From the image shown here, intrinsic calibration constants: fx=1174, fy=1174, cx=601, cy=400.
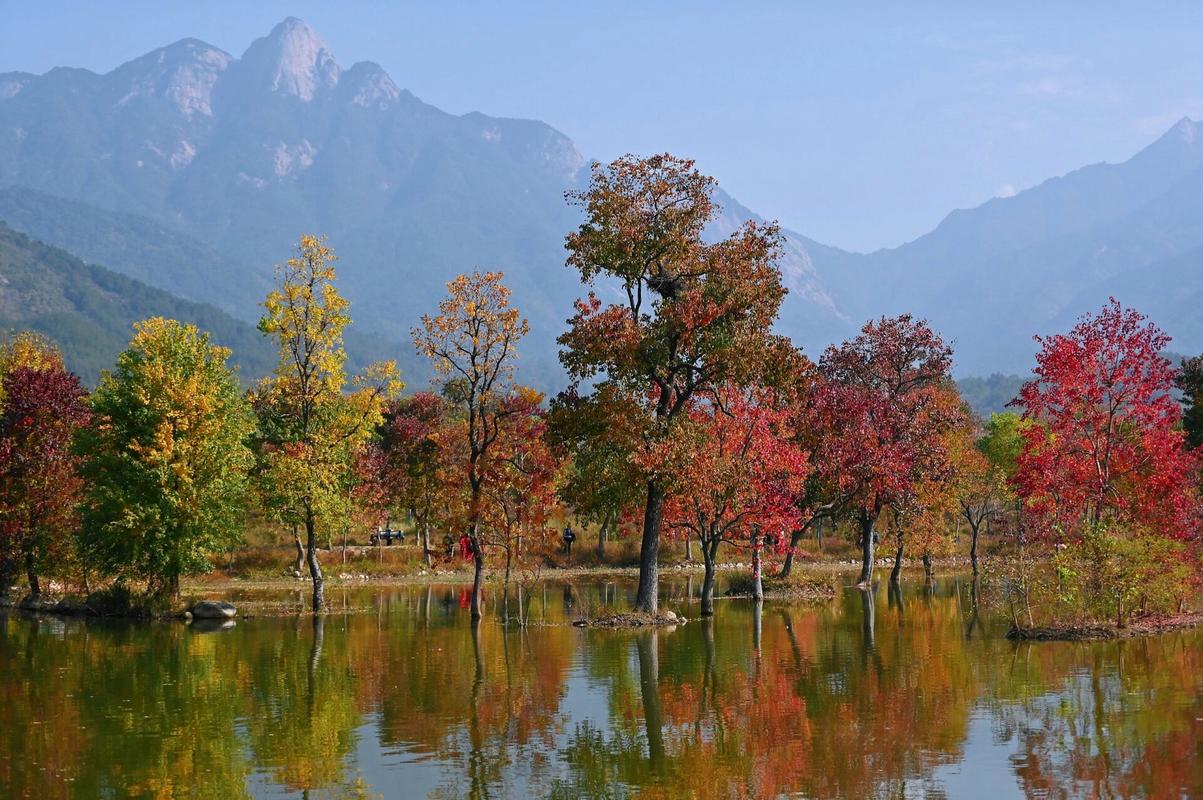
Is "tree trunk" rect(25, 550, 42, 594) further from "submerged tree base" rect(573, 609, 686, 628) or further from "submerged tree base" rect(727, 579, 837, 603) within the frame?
"submerged tree base" rect(727, 579, 837, 603)

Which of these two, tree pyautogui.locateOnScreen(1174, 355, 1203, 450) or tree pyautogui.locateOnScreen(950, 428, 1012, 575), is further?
tree pyautogui.locateOnScreen(1174, 355, 1203, 450)

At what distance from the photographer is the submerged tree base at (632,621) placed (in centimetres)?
5347

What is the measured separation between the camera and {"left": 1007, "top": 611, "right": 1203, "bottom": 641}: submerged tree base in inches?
1729

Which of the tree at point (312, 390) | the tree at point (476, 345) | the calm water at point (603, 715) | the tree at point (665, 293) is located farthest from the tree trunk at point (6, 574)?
the tree at point (665, 293)

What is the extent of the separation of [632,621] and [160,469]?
2561 cm

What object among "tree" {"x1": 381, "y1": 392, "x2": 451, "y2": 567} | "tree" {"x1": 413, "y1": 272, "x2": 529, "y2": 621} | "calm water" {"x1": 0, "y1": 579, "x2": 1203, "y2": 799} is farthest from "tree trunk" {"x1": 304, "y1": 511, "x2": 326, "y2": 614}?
"tree" {"x1": 381, "y1": 392, "x2": 451, "y2": 567}

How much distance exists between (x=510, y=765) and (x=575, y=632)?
2613 centimetres

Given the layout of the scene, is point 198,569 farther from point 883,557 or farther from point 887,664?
point 883,557

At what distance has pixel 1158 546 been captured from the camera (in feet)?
140

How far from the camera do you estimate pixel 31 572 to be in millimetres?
67938

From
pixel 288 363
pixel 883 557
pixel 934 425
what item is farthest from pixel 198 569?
pixel 883 557

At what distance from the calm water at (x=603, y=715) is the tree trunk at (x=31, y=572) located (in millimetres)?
17051

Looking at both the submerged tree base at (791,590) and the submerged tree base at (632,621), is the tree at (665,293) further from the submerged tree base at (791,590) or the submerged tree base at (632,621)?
the submerged tree base at (791,590)

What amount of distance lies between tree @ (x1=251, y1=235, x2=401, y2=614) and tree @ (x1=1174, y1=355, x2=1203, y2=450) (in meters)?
56.4
